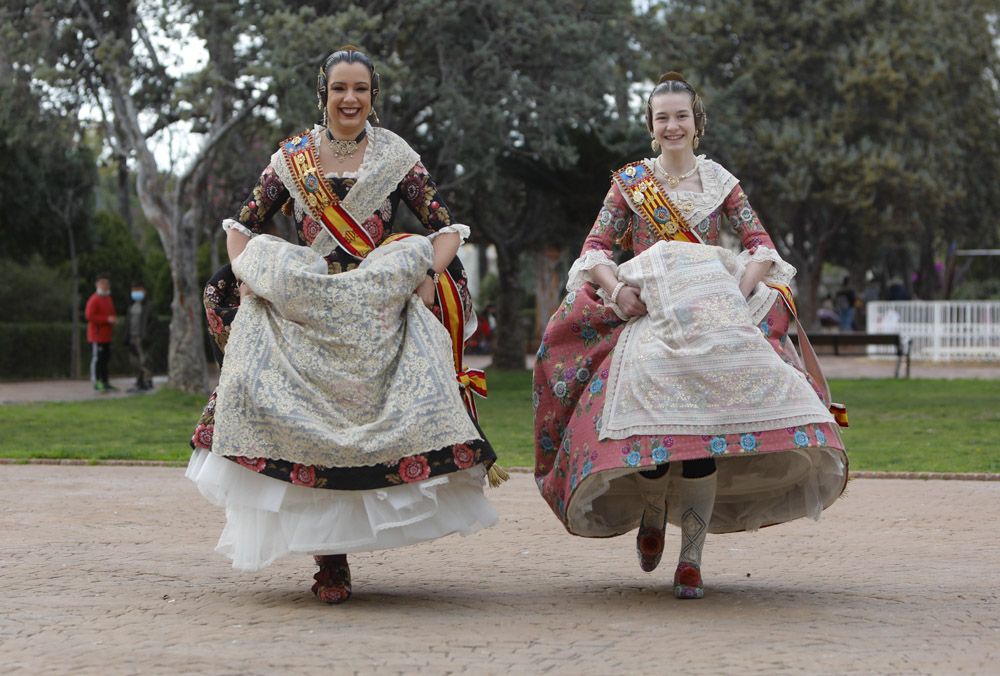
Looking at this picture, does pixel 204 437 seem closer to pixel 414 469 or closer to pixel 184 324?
pixel 414 469

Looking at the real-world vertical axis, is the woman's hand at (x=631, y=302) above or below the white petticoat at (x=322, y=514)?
above

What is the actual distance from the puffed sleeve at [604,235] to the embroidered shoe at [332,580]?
145cm

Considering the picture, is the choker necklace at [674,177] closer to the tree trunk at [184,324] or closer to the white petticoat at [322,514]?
the white petticoat at [322,514]

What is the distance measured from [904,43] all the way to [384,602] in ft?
106

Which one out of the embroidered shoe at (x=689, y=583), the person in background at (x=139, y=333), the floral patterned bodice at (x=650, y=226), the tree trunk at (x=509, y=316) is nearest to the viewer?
the embroidered shoe at (x=689, y=583)

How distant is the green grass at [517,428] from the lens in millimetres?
12344

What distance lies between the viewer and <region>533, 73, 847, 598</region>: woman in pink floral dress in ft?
18.3

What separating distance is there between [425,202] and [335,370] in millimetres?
884

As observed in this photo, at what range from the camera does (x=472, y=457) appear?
559 centimetres

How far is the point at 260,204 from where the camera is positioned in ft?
20.0

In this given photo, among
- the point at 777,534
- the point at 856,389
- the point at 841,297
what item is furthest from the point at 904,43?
the point at 777,534

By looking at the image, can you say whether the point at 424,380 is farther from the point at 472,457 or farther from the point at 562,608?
the point at 562,608

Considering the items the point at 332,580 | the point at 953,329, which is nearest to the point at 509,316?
the point at 953,329

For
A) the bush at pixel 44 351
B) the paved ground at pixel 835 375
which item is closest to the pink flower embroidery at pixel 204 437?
the paved ground at pixel 835 375
